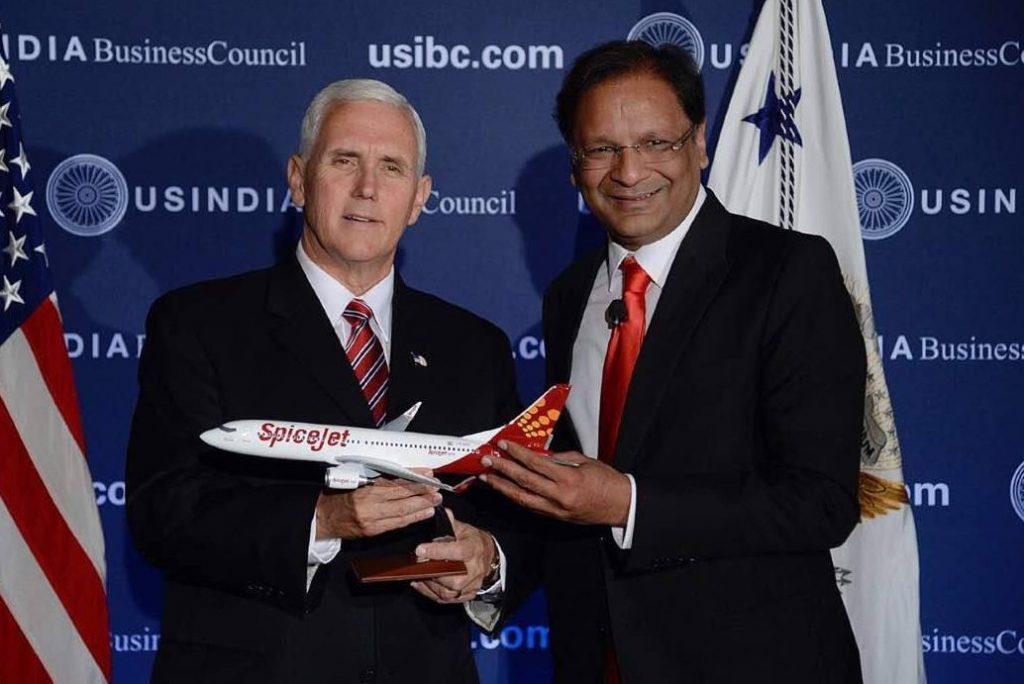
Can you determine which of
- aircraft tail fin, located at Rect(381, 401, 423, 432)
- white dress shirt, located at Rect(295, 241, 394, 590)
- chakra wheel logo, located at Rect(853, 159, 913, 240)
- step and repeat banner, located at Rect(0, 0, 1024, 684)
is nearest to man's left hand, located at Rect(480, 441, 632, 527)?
aircraft tail fin, located at Rect(381, 401, 423, 432)

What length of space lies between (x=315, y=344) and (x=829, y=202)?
2119mm

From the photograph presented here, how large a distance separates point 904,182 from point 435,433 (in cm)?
244

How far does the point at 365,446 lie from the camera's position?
245 cm

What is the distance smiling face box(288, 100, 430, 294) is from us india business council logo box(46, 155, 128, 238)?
1.70m

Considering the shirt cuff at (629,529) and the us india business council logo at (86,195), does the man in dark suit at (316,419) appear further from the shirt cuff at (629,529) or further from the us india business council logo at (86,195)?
the us india business council logo at (86,195)

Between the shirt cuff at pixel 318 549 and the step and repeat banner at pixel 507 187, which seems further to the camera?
the step and repeat banner at pixel 507 187

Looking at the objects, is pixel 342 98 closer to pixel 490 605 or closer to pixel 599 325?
pixel 599 325

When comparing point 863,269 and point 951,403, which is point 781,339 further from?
point 951,403

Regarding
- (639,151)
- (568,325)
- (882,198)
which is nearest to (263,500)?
(568,325)

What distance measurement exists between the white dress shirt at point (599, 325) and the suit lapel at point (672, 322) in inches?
2.0

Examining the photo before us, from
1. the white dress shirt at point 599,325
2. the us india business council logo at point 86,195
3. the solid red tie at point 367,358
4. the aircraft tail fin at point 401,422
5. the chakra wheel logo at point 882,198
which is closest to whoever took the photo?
the aircraft tail fin at point 401,422

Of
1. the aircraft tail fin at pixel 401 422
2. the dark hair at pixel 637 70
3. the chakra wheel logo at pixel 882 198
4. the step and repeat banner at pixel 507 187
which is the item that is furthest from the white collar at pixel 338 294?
the chakra wheel logo at pixel 882 198

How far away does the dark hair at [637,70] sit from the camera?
2.74 meters

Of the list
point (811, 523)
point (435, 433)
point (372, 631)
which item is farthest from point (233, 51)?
point (811, 523)
